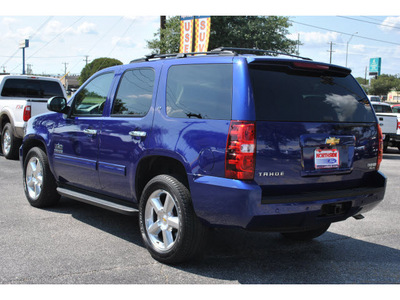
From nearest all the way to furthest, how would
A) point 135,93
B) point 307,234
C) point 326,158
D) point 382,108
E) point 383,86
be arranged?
point 326,158, point 135,93, point 307,234, point 382,108, point 383,86

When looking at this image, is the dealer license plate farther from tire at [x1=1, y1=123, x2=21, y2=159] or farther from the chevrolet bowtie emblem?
tire at [x1=1, y1=123, x2=21, y2=159]

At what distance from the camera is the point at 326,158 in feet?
13.3

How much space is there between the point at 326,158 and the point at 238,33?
95.2ft

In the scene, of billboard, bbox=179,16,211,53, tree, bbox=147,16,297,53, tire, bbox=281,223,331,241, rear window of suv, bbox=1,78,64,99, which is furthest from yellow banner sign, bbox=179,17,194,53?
tire, bbox=281,223,331,241

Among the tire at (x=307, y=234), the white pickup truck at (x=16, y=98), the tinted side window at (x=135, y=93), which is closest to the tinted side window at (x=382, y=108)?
the white pickup truck at (x=16, y=98)

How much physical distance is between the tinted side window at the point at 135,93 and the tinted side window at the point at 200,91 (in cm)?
33

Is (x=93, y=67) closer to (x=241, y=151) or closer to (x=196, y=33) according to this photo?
(x=196, y=33)

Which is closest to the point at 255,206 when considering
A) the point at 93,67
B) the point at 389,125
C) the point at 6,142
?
the point at 6,142

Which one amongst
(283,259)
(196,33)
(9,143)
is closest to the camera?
(283,259)

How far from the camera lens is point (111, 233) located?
208 inches

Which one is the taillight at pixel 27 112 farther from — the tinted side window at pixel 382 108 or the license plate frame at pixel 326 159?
→ the tinted side window at pixel 382 108

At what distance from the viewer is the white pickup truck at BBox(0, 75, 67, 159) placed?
11.5 m

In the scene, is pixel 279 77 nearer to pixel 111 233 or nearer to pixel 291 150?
pixel 291 150

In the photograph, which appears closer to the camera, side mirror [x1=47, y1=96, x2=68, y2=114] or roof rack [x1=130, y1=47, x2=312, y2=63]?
roof rack [x1=130, y1=47, x2=312, y2=63]
